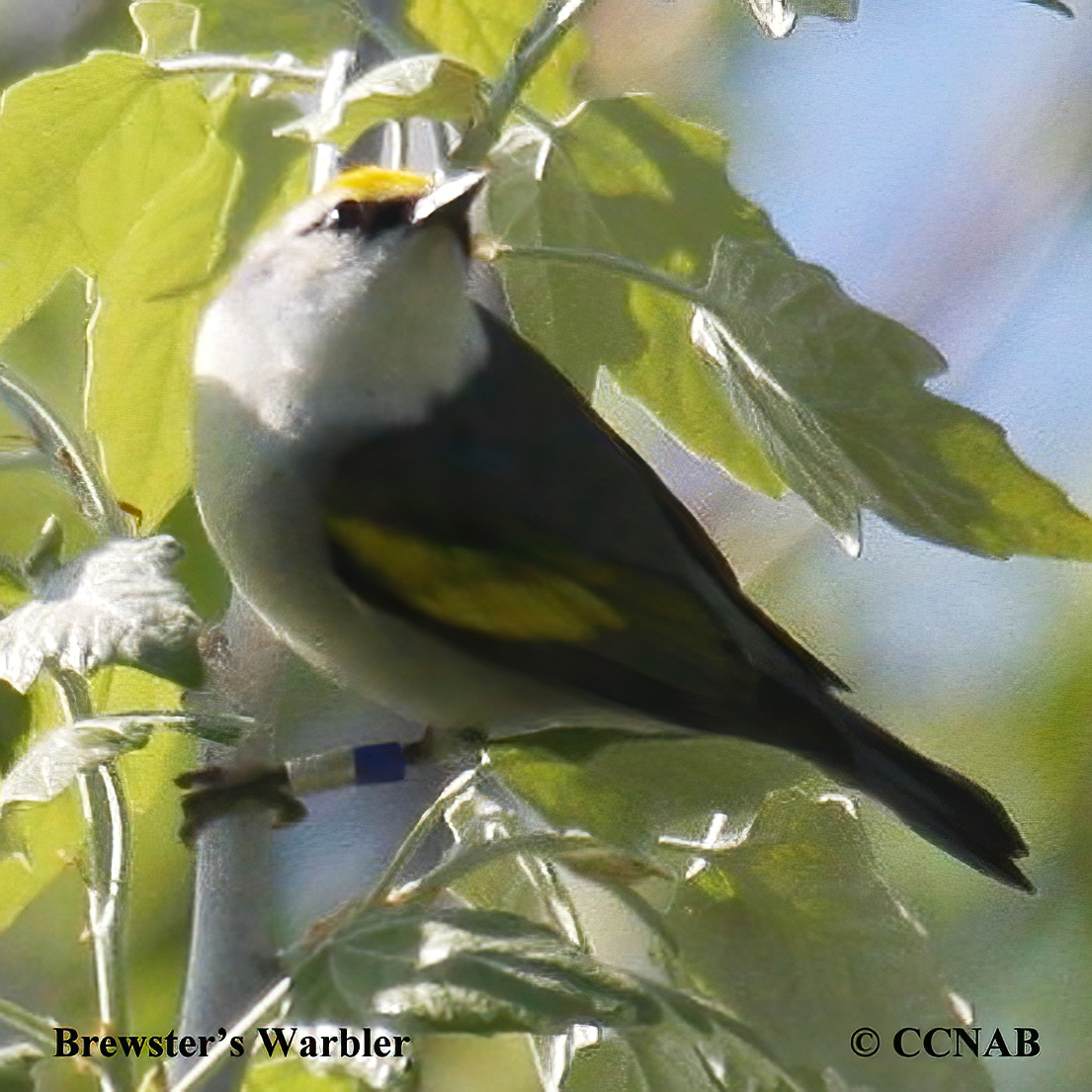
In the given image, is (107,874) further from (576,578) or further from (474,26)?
(474,26)

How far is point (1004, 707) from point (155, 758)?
0.56 meters

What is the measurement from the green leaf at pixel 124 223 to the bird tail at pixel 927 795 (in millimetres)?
343

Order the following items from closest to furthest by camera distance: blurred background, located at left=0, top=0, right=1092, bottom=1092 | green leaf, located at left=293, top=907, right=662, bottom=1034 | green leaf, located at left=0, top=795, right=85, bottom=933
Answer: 1. green leaf, located at left=293, top=907, right=662, bottom=1034
2. green leaf, located at left=0, top=795, right=85, bottom=933
3. blurred background, located at left=0, top=0, right=1092, bottom=1092

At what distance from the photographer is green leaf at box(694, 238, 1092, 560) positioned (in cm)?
67

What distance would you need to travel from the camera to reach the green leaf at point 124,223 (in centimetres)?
77

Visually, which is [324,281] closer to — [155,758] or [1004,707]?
[155,758]

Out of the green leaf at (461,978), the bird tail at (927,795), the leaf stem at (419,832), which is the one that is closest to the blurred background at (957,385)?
the bird tail at (927,795)

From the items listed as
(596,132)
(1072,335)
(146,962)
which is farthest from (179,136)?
(1072,335)

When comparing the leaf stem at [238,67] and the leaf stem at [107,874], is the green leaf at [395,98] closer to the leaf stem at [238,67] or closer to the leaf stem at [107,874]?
the leaf stem at [238,67]

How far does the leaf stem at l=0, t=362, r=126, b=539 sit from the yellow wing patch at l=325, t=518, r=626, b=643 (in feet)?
0.46

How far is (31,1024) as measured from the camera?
2.19 ft

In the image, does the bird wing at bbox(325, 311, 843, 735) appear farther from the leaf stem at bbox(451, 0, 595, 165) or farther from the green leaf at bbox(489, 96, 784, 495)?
the leaf stem at bbox(451, 0, 595, 165)

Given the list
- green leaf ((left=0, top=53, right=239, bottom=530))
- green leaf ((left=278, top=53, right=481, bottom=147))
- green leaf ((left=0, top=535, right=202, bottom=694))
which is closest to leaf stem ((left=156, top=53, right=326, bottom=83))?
green leaf ((left=0, top=53, right=239, bottom=530))

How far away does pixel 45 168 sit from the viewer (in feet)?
2.56
